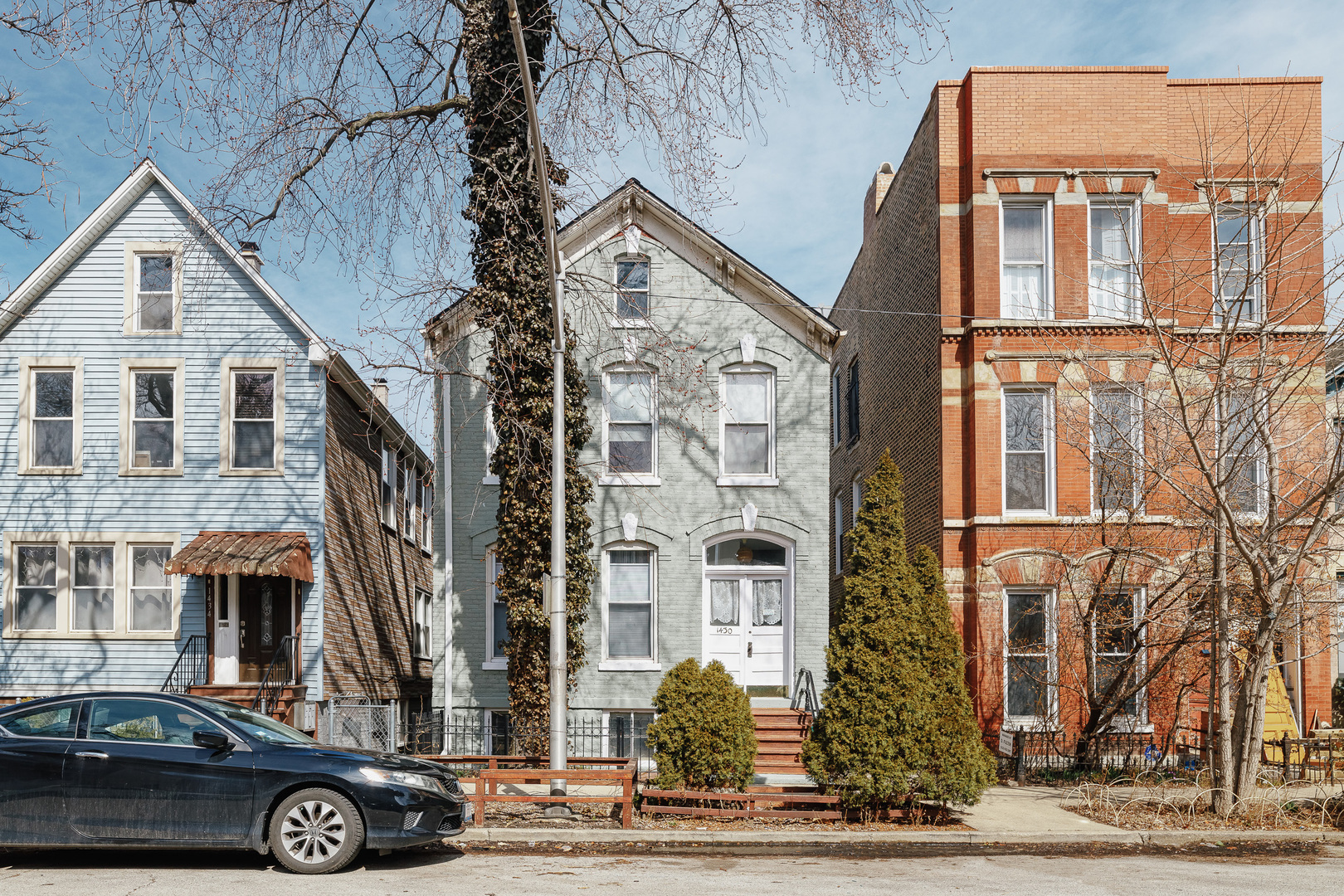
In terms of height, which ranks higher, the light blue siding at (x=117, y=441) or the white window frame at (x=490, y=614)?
the light blue siding at (x=117, y=441)

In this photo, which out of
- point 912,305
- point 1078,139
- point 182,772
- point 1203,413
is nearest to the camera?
point 182,772

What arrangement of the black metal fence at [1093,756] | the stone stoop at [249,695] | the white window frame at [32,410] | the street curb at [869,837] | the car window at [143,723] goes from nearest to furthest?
the car window at [143,723], the street curb at [869,837], the black metal fence at [1093,756], the stone stoop at [249,695], the white window frame at [32,410]

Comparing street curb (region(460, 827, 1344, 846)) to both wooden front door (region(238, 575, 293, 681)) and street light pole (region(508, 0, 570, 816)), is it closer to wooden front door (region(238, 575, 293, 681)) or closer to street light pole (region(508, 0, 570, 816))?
street light pole (region(508, 0, 570, 816))

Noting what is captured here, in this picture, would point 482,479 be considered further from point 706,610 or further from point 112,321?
point 112,321

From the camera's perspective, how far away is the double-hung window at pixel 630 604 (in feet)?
62.0

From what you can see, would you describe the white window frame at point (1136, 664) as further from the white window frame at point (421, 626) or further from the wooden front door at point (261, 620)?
the white window frame at point (421, 626)

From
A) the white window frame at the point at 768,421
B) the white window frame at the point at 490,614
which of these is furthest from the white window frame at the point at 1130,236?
the white window frame at the point at 490,614

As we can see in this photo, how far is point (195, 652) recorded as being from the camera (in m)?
18.6

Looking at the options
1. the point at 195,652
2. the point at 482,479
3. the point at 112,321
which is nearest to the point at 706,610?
the point at 482,479

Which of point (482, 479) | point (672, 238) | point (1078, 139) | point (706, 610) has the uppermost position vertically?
point (1078, 139)

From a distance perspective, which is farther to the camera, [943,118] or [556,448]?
[943,118]

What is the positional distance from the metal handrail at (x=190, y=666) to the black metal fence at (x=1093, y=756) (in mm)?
13597

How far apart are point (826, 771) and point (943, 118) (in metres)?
12.1

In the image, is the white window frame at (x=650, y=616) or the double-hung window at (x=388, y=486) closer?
the white window frame at (x=650, y=616)
